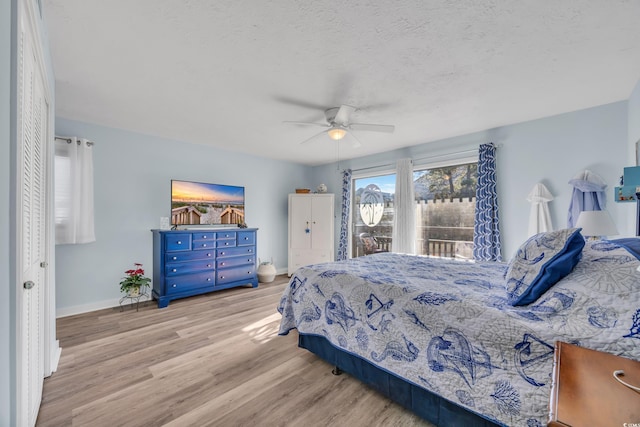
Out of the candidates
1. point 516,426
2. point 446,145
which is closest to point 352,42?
point 516,426

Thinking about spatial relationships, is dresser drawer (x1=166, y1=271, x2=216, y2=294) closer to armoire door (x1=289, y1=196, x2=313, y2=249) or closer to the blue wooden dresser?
the blue wooden dresser

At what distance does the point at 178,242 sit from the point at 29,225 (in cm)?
254

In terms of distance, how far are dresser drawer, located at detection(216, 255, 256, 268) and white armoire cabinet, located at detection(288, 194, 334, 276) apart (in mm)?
976

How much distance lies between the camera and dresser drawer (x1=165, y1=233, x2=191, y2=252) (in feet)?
12.1

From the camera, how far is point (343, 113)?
2711 mm

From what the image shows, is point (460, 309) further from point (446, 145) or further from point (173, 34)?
point (446, 145)

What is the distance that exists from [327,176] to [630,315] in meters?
5.02

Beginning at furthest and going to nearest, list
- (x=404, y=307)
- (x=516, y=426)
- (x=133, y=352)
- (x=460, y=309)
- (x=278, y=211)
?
(x=278, y=211) < (x=133, y=352) < (x=404, y=307) < (x=460, y=309) < (x=516, y=426)

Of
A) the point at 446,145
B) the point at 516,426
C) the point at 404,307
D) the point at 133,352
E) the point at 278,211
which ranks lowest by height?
the point at 133,352

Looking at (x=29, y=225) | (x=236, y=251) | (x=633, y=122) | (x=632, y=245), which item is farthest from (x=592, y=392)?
(x=236, y=251)

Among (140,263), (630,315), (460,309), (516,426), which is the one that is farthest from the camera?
(140,263)

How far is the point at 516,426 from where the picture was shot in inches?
46.2

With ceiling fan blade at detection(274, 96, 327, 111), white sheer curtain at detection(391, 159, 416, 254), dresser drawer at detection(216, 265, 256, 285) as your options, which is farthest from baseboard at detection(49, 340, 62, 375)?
white sheer curtain at detection(391, 159, 416, 254)

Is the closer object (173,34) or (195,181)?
(173,34)
